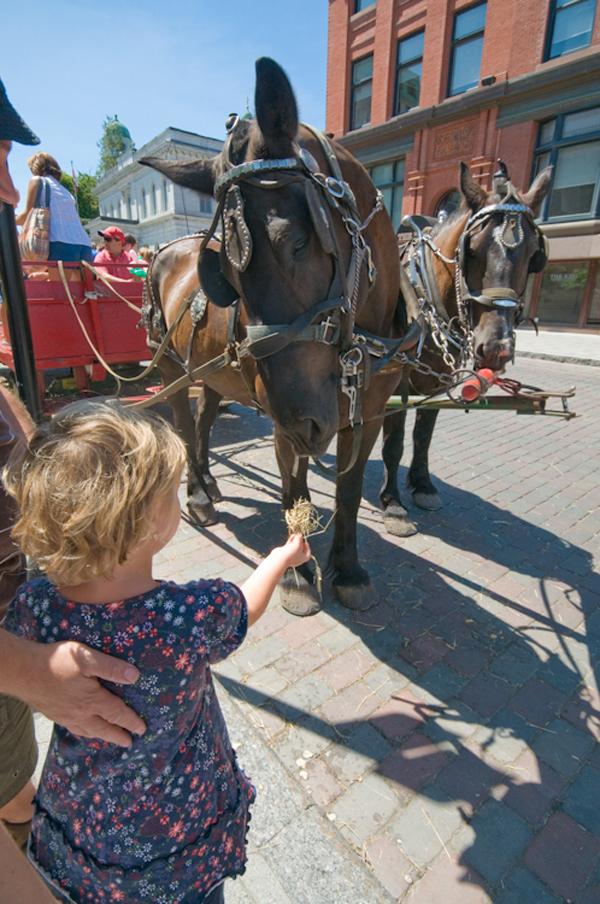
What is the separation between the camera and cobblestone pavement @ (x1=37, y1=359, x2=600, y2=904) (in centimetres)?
164

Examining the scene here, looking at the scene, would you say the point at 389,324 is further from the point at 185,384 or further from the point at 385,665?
the point at 385,665

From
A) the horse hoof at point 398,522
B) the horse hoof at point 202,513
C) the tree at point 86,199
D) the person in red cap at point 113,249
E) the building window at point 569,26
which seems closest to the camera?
the horse hoof at point 398,522

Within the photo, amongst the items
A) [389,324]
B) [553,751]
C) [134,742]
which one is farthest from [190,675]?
[389,324]

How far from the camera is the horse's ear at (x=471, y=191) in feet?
10.8

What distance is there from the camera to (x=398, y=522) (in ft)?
12.6

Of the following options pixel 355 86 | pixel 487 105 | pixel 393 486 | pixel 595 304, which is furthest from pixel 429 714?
pixel 355 86

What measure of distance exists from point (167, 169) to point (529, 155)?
18.2 metres

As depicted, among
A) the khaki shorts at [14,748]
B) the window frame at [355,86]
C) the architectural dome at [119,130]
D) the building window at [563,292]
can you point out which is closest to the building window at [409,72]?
the window frame at [355,86]

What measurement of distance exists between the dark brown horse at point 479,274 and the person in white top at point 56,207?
3.90 metres

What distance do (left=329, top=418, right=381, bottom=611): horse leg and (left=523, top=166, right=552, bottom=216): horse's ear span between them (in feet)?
6.74

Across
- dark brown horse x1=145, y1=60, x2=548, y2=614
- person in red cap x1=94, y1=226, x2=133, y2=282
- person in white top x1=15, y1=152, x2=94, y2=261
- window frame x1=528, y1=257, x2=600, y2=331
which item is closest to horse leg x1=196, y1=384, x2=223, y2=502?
dark brown horse x1=145, y1=60, x2=548, y2=614

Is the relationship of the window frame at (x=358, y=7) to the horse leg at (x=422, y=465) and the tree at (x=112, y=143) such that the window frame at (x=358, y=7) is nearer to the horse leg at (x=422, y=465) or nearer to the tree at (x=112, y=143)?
the horse leg at (x=422, y=465)

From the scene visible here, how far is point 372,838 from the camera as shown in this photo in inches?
67.3

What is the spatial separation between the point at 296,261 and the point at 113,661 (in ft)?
4.79
